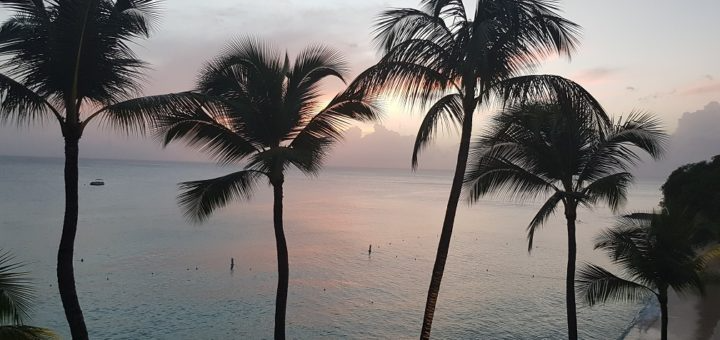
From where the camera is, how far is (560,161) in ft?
40.2

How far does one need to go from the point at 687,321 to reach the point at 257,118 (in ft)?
94.8

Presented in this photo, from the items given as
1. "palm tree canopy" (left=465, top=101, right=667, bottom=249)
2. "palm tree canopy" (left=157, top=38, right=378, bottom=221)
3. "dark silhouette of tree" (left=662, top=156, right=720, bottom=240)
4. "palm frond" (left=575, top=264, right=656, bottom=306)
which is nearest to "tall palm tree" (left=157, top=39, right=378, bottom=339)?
"palm tree canopy" (left=157, top=38, right=378, bottom=221)

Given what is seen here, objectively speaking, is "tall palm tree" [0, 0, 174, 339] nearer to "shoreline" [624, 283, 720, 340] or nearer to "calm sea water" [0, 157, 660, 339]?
"calm sea water" [0, 157, 660, 339]

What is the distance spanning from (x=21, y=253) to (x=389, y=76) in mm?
49662

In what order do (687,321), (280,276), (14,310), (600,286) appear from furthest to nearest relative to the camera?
(687,321) → (600,286) → (280,276) → (14,310)

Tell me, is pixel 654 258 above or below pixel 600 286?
above

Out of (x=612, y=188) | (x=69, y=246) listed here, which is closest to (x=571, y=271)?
Answer: (x=612, y=188)

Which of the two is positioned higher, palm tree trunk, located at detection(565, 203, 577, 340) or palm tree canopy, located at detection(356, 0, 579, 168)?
palm tree canopy, located at detection(356, 0, 579, 168)

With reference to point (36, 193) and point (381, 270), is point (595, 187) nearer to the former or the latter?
point (381, 270)

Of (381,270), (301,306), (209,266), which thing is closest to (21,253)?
(209,266)

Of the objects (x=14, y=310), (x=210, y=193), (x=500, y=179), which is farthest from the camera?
(x=500, y=179)

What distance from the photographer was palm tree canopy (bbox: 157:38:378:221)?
1038 cm

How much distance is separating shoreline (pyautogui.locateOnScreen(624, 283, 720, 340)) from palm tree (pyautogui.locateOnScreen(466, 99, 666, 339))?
16.6m

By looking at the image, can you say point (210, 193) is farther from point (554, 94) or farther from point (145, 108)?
point (554, 94)
